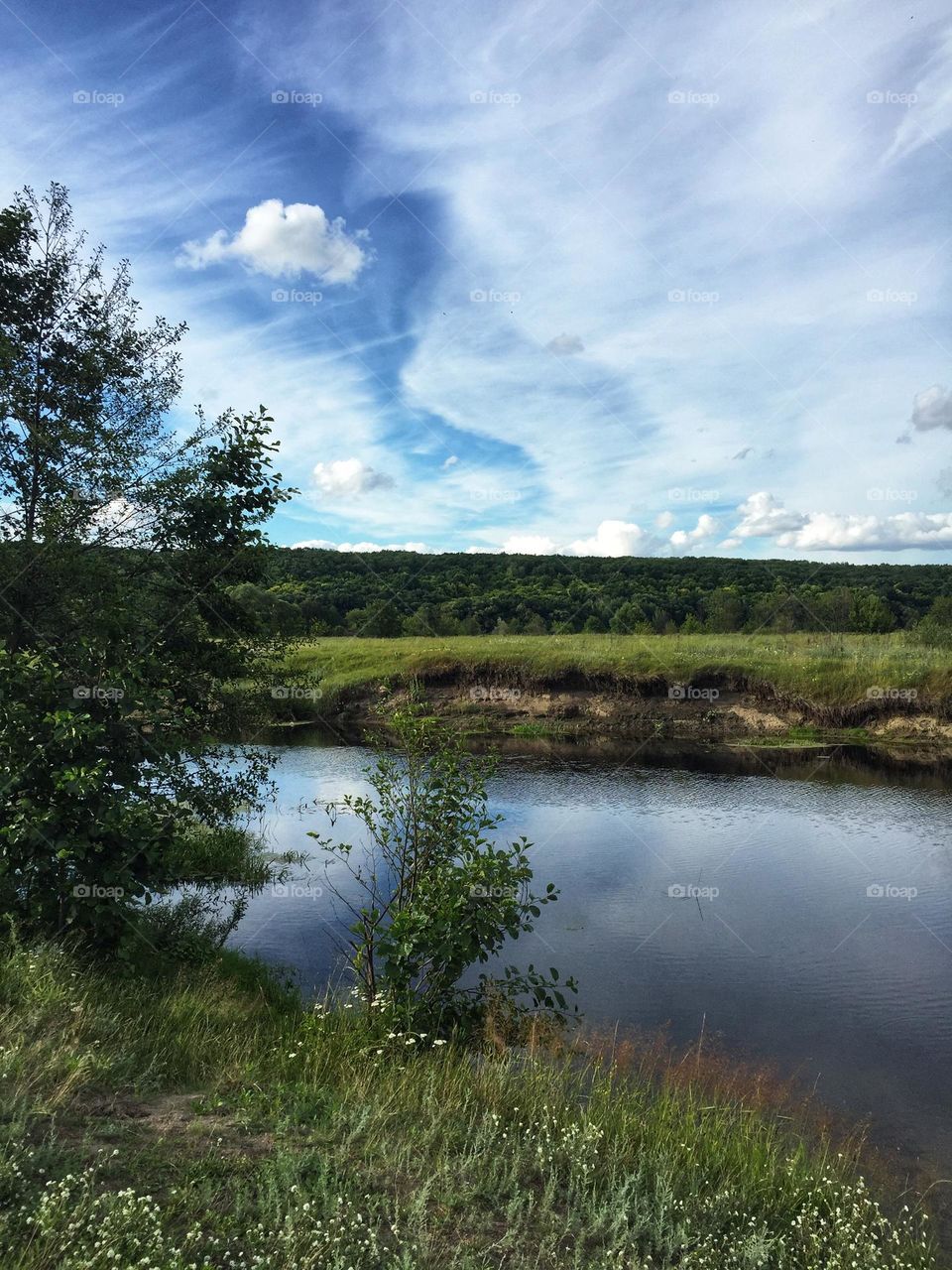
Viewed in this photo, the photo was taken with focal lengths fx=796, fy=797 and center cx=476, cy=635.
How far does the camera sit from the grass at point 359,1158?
14.7 feet

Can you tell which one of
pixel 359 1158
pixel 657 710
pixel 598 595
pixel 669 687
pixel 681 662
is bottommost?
pixel 359 1158

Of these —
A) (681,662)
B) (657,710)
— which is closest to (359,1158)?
(657,710)

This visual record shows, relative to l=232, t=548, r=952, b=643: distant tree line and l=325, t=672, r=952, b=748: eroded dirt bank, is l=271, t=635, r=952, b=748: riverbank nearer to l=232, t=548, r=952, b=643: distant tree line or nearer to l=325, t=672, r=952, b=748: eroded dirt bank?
l=325, t=672, r=952, b=748: eroded dirt bank

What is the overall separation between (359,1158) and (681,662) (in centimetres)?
3358

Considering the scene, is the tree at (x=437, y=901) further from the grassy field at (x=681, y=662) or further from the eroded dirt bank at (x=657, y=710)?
the eroded dirt bank at (x=657, y=710)

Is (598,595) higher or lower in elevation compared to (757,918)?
higher

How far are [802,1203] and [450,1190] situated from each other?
9.34 ft

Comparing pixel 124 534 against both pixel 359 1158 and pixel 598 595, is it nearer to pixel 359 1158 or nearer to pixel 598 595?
pixel 359 1158

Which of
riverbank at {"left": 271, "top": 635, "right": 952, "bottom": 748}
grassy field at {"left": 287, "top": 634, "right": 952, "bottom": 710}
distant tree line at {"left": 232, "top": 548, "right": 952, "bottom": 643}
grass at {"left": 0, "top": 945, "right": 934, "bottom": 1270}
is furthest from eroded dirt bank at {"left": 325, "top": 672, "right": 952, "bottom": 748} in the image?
grass at {"left": 0, "top": 945, "right": 934, "bottom": 1270}

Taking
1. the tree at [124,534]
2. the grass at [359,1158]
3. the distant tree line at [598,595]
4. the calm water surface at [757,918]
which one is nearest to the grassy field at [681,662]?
the distant tree line at [598,595]

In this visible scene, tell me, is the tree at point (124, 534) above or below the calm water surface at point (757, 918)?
above

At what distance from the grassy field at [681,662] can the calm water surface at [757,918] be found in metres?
8.73

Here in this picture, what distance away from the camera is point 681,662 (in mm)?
37281

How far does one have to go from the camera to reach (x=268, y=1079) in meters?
6.78
